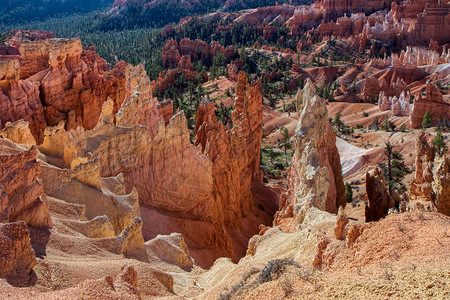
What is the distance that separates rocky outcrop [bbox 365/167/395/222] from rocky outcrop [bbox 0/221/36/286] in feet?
45.7

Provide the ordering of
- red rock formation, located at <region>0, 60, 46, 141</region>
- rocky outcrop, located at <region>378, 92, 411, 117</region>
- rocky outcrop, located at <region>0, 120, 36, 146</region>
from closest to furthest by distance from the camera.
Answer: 1. rocky outcrop, located at <region>0, 120, 36, 146</region>
2. red rock formation, located at <region>0, 60, 46, 141</region>
3. rocky outcrop, located at <region>378, 92, 411, 117</region>

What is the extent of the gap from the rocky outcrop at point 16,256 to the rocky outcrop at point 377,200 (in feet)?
45.7

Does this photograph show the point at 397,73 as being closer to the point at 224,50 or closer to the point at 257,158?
the point at 224,50

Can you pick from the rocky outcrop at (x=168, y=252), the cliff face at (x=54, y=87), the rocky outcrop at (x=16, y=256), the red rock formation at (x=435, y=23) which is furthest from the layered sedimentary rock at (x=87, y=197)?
the red rock formation at (x=435, y=23)

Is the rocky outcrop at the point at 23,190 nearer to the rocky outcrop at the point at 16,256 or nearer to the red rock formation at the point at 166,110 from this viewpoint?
the rocky outcrop at the point at 16,256

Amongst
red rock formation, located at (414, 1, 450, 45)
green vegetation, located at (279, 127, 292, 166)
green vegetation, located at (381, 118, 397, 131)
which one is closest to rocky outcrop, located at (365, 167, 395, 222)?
green vegetation, located at (279, 127, 292, 166)

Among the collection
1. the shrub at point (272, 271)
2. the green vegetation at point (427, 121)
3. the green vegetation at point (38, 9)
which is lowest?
the green vegetation at point (427, 121)

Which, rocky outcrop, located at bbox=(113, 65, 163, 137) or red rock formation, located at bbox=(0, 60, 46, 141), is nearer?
rocky outcrop, located at bbox=(113, 65, 163, 137)

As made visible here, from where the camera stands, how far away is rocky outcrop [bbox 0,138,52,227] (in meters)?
10.8

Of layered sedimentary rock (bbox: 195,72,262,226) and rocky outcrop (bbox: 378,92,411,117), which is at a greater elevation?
layered sedimentary rock (bbox: 195,72,262,226)

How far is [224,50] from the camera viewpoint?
8688 centimetres

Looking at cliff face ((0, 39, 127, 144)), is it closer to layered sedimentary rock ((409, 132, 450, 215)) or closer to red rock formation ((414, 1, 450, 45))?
layered sedimentary rock ((409, 132, 450, 215))

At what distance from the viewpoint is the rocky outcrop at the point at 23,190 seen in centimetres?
1082

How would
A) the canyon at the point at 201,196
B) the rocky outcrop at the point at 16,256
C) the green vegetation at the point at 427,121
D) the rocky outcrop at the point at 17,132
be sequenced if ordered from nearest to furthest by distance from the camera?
1. the rocky outcrop at the point at 16,256
2. the canyon at the point at 201,196
3. the rocky outcrop at the point at 17,132
4. the green vegetation at the point at 427,121
